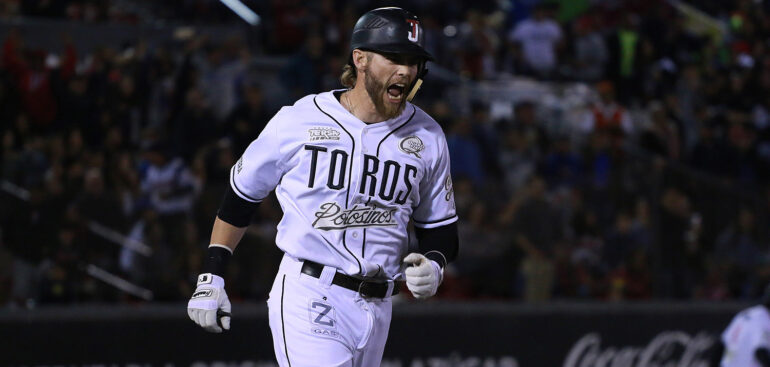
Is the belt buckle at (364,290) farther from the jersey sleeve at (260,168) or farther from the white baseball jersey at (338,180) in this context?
the jersey sleeve at (260,168)

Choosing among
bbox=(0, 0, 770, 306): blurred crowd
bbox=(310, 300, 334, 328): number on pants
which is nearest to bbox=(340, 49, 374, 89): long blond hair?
bbox=(310, 300, 334, 328): number on pants

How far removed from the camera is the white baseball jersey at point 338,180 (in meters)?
4.50

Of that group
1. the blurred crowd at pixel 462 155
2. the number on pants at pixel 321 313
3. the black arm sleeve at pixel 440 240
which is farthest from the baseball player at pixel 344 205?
the blurred crowd at pixel 462 155

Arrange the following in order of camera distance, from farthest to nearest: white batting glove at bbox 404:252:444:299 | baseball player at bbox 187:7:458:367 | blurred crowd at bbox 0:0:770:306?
blurred crowd at bbox 0:0:770:306
baseball player at bbox 187:7:458:367
white batting glove at bbox 404:252:444:299

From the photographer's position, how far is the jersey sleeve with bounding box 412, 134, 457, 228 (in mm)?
4738

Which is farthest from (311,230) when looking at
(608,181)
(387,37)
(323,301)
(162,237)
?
(608,181)

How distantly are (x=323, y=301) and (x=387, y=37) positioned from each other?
1017 millimetres

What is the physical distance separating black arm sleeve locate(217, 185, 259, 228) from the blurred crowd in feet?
13.0

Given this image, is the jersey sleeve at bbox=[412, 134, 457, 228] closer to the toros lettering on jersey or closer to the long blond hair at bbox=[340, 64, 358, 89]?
the toros lettering on jersey

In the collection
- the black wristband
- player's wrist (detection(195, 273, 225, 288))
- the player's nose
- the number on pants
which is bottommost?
the number on pants

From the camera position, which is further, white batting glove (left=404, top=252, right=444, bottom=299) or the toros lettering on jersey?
the toros lettering on jersey

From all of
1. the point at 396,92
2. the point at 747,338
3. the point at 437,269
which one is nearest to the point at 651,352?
the point at 747,338

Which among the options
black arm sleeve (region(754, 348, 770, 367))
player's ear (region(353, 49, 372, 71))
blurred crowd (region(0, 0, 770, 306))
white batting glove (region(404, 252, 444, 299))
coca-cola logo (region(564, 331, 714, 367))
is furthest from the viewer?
coca-cola logo (region(564, 331, 714, 367))

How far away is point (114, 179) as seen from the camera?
9.10 metres
